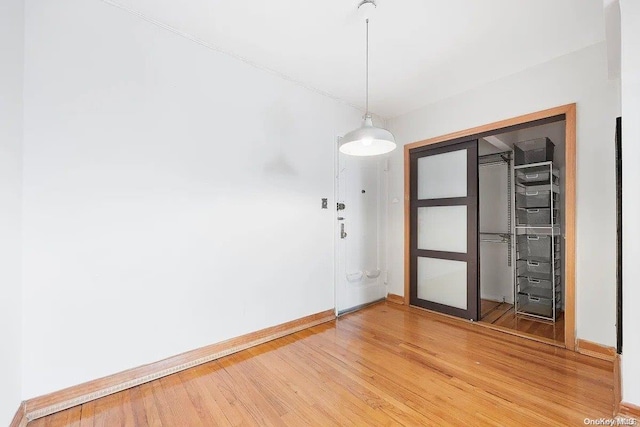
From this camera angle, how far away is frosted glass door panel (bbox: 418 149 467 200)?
3.19 metres

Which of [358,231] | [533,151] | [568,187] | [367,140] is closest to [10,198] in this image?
[367,140]

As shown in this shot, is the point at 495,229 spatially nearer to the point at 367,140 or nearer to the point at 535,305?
the point at 535,305

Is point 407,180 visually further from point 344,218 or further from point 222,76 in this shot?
point 222,76

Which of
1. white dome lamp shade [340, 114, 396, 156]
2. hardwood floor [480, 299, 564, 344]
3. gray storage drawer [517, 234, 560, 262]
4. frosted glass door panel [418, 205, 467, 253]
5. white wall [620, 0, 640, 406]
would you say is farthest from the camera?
gray storage drawer [517, 234, 560, 262]

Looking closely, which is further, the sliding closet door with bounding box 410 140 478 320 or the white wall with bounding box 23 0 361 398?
the sliding closet door with bounding box 410 140 478 320

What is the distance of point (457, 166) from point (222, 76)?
269cm

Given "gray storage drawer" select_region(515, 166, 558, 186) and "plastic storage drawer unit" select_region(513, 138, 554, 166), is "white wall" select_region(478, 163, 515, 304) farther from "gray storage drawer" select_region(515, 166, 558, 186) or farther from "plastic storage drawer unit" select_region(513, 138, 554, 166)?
"gray storage drawer" select_region(515, 166, 558, 186)

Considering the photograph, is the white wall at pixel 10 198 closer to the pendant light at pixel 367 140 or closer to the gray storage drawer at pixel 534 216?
the pendant light at pixel 367 140

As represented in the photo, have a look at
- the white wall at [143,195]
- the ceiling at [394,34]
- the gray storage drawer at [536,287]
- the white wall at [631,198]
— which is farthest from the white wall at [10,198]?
the gray storage drawer at [536,287]

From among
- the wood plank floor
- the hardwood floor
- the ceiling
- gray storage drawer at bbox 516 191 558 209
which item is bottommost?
the hardwood floor

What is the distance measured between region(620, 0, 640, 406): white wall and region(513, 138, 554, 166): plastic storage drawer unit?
6.79ft

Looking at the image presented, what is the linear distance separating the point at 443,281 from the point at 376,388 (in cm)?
189

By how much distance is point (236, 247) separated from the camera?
2426 millimetres

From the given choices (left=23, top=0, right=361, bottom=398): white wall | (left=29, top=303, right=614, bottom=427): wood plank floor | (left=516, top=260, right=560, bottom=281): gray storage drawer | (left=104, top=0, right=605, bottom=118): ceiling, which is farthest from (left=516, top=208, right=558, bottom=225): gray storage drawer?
(left=23, top=0, right=361, bottom=398): white wall
